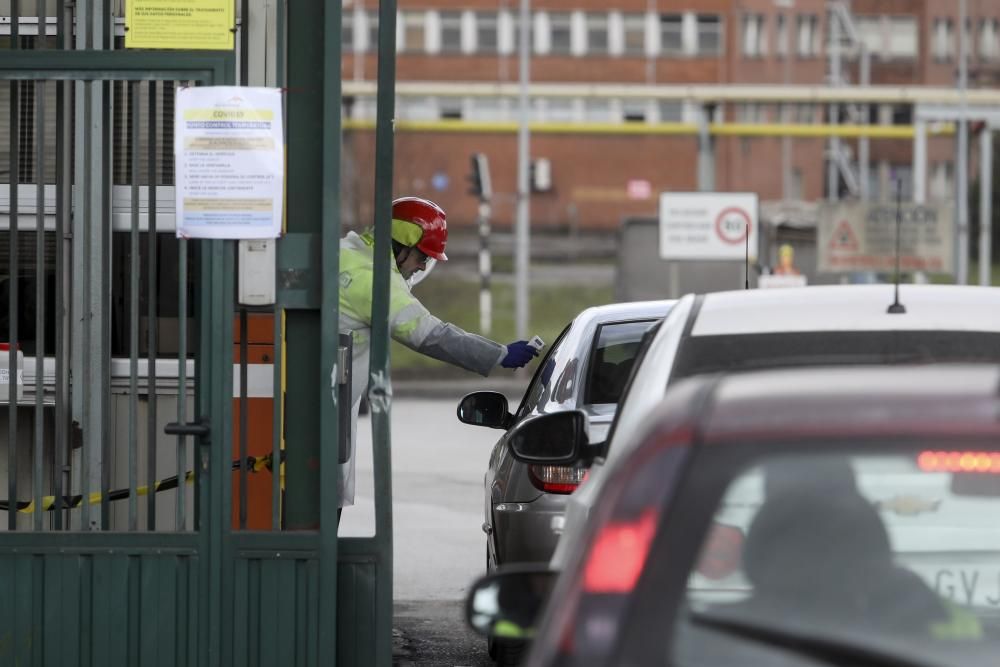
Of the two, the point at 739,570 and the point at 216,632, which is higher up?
the point at 739,570

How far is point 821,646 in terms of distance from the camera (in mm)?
2506

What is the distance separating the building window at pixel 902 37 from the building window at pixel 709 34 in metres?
14.0

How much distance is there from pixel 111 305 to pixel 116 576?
34.0 inches

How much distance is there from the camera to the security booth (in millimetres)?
5453

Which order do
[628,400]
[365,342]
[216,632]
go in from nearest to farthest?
1. [628,400]
2. [216,632]
3. [365,342]

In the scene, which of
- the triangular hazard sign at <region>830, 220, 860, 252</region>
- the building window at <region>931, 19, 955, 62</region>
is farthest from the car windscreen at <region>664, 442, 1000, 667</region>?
the building window at <region>931, 19, 955, 62</region>

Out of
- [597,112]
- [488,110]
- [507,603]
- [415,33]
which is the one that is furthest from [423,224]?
[415,33]

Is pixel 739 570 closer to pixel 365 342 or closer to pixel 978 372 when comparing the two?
pixel 978 372

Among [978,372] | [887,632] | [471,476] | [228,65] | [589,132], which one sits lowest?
[471,476]

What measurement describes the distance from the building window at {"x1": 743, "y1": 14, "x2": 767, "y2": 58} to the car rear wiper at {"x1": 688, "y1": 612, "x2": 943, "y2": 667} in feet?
199

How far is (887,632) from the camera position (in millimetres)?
2545

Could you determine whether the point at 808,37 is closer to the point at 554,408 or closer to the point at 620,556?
the point at 554,408

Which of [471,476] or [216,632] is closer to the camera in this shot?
[216,632]

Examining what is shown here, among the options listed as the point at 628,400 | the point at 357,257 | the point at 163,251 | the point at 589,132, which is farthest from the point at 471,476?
the point at 589,132
